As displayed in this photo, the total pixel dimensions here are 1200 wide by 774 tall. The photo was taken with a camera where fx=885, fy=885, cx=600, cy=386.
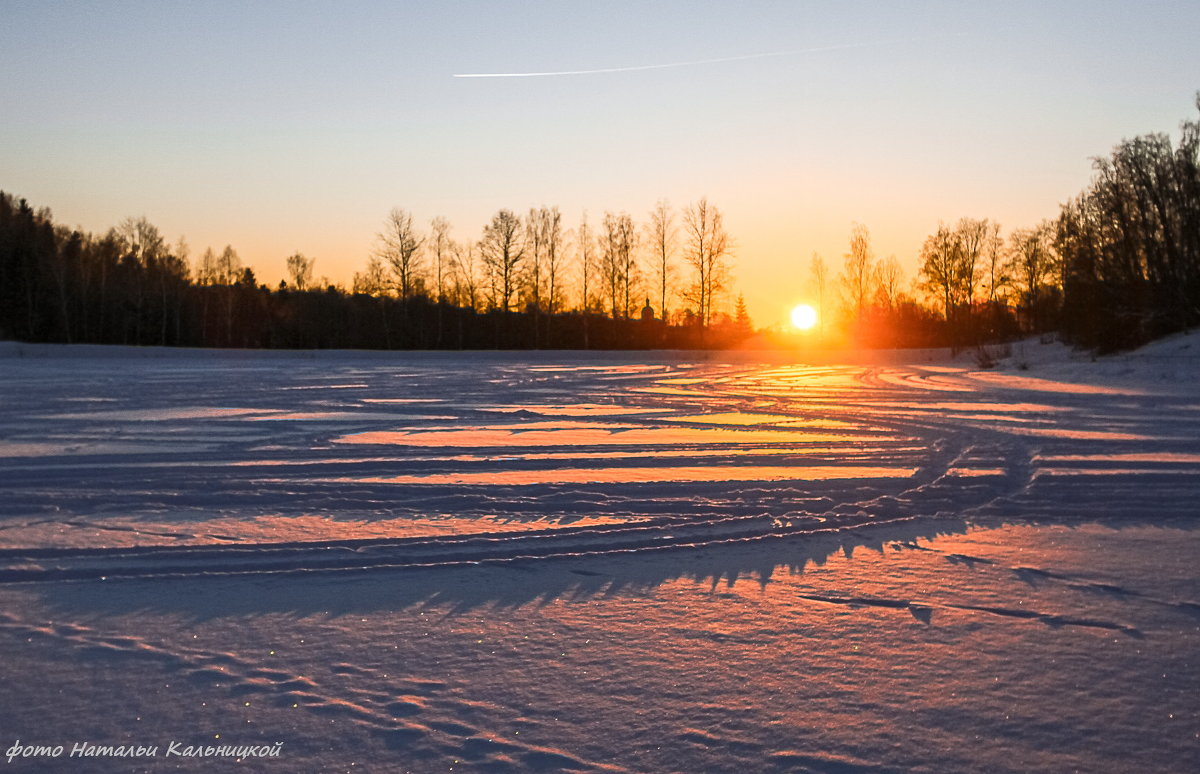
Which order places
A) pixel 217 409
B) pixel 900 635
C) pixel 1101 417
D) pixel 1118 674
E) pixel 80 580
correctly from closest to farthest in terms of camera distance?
pixel 1118 674 < pixel 900 635 < pixel 80 580 < pixel 1101 417 < pixel 217 409

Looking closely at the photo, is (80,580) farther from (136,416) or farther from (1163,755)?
(136,416)

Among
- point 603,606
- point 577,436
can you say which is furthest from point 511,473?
point 603,606

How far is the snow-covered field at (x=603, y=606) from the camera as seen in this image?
81.0 inches

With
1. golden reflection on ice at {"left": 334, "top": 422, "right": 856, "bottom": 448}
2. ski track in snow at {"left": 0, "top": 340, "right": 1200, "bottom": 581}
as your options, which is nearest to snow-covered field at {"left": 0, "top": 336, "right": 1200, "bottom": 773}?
ski track in snow at {"left": 0, "top": 340, "right": 1200, "bottom": 581}

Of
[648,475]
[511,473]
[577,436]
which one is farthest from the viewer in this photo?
[577,436]

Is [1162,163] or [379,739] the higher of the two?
[1162,163]

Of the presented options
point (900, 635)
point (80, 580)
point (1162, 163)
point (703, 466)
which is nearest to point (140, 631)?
point (80, 580)

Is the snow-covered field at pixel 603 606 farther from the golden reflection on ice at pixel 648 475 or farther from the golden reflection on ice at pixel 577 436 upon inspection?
the golden reflection on ice at pixel 577 436

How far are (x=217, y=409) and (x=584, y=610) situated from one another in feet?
29.3

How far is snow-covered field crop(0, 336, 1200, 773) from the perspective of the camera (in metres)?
2.06

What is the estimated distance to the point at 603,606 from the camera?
304 centimetres

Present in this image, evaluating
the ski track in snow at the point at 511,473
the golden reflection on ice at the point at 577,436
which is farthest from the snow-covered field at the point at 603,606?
the golden reflection on ice at the point at 577,436

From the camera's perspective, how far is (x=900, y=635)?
274cm

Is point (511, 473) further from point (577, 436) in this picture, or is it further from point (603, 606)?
point (603, 606)
